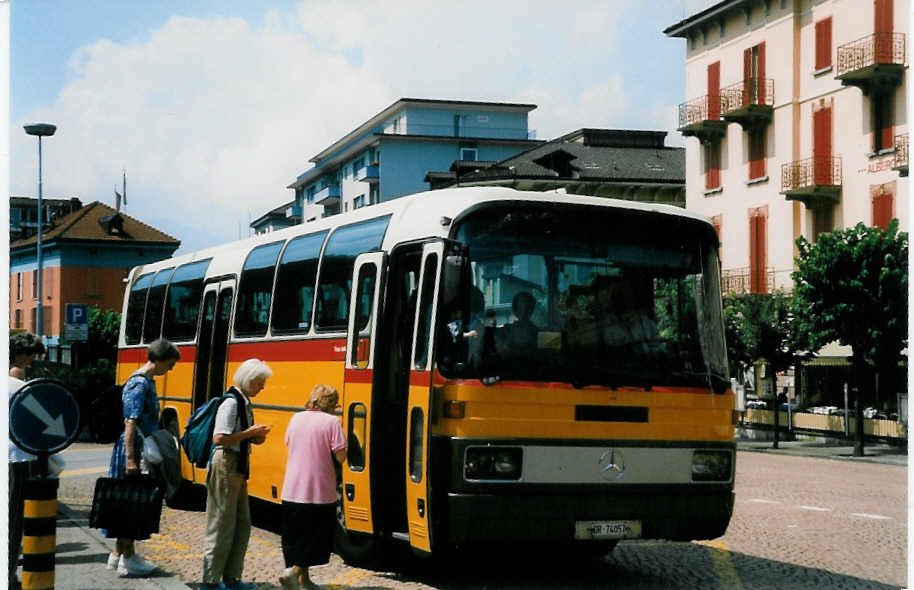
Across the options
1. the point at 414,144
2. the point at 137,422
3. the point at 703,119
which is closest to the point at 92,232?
the point at 703,119

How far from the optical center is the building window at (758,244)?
136ft

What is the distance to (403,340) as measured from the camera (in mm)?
10109

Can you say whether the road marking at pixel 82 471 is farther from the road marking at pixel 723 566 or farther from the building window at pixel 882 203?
the building window at pixel 882 203

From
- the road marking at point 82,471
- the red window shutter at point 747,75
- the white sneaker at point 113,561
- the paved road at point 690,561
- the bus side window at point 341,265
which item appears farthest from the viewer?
the red window shutter at point 747,75

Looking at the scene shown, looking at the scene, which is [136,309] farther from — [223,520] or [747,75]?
[747,75]

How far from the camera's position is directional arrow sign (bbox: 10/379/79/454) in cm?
744

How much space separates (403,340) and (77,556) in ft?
10.7

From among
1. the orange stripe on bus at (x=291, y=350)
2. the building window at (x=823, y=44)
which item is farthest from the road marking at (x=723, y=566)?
the building window at (x=823, y=44)

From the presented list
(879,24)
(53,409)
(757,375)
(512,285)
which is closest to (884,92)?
(879,24)

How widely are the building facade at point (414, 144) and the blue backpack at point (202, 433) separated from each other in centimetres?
6764

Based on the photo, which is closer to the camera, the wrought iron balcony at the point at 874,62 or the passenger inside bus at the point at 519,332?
the passenger inside bus at the point at 519,332

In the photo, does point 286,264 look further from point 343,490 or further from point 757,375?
point 757,375

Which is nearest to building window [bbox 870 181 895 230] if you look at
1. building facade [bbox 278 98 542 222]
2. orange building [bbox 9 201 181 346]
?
orange building [bbox 9 201 181 346]

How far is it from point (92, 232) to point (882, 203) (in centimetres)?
2378
